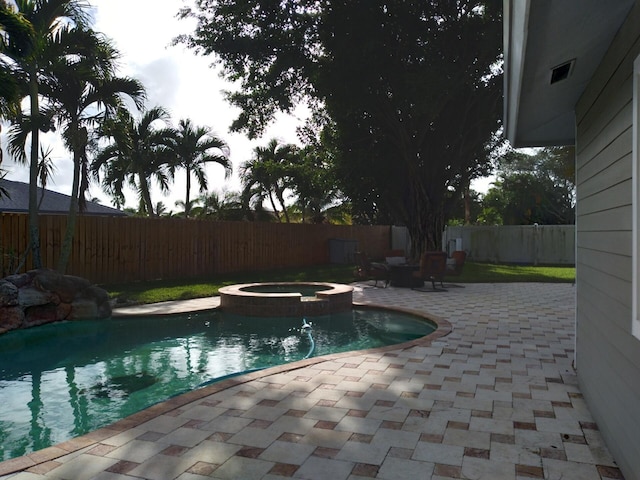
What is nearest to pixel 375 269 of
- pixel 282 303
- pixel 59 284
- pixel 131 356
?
pixel 282 303

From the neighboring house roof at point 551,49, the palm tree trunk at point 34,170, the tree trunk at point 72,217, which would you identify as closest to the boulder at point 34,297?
the palm tree trunk at point 34,170

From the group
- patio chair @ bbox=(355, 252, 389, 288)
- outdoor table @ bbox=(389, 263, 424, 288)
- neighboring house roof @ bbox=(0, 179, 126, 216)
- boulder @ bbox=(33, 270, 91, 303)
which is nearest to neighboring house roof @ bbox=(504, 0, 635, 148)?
boulder @ bbox=(33, 270, 91, 303)

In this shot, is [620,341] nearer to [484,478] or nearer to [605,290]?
[605,290]

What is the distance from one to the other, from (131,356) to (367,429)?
4314 mm

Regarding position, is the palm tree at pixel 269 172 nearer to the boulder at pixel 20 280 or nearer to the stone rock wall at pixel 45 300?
the stone rock wall at pixel 45 300

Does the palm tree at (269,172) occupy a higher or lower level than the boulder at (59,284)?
higher

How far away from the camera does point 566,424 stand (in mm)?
3691

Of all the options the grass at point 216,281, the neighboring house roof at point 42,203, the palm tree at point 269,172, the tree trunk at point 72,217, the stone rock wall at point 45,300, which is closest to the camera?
the stone rock wall at point 45,300

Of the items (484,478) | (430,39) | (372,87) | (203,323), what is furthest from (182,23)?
(484,478)

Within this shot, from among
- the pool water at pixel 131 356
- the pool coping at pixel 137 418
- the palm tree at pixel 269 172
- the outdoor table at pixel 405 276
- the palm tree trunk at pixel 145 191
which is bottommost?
the pool water at pixel 131 356

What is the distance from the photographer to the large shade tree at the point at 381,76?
14367 mm

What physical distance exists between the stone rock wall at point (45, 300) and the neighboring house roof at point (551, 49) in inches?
300

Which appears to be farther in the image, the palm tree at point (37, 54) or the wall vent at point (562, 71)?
the palm tree at point (37, 54)

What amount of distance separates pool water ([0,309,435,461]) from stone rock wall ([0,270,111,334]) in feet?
0.68
